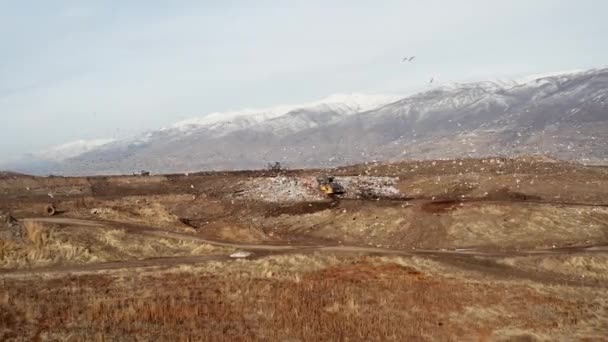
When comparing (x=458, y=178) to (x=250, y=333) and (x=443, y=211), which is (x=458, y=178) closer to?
(x=443, y=211)

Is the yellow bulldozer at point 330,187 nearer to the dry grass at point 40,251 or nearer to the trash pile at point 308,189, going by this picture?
the trash pile at point 308,189

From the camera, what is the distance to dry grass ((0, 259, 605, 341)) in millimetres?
21703

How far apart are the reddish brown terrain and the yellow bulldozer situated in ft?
3.13

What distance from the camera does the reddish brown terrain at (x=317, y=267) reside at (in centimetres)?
2353

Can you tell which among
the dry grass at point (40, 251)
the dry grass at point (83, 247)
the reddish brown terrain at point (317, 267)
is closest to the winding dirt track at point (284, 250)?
the reddish brown terrain at point (317, 267)

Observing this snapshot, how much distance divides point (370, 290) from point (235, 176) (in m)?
58.6

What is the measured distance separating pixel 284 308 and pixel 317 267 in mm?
8773

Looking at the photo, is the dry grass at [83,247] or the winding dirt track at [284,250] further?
the winding dirt track at [284,250]

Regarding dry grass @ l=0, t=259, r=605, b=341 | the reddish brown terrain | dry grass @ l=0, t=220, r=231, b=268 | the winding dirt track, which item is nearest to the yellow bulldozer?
the reddish brown terrain

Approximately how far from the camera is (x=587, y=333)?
2648 cm

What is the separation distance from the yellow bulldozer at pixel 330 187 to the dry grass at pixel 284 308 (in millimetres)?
34436

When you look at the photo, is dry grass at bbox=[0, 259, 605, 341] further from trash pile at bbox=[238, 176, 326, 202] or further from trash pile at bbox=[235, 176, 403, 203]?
trash pile at bbox=[235, 176, 403, 203]

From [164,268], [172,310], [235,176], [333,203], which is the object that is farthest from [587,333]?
[235,176]

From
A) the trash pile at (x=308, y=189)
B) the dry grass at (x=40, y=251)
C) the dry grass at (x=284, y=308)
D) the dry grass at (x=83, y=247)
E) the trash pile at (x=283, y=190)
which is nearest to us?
the dry grass at (x=284, y=308)
